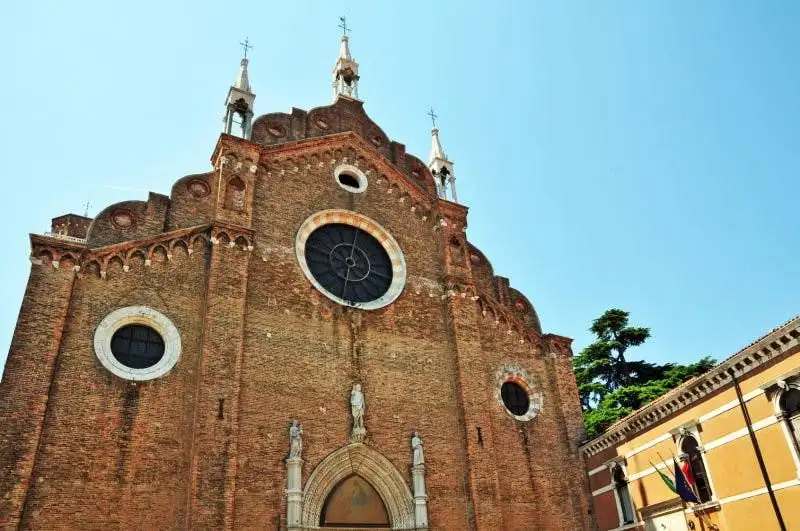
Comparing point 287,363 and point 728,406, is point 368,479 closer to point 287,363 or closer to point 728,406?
point 287,363

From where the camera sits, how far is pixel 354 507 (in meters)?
15.4

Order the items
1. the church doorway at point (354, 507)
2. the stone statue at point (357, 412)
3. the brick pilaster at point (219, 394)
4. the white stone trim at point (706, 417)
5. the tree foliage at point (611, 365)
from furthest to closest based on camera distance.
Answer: the tree foliage at point (611, 365) < the stone statue at point (357, 412) < the church doorway at point (354, 507) < the white stone trim at point (706, 417) < the brick pilaster at point (219, 394)

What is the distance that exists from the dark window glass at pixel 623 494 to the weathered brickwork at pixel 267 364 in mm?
1091

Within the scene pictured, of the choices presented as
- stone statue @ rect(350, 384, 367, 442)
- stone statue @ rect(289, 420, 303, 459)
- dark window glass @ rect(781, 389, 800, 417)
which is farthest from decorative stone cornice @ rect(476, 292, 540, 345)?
dark window glass @ rect(781, 389, 800, 417)

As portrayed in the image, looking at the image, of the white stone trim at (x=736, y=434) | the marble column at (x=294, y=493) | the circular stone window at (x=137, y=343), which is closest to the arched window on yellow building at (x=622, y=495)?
the white stone trim at (x=736, y=434)

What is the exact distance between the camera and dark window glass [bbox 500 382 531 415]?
62.2 feet

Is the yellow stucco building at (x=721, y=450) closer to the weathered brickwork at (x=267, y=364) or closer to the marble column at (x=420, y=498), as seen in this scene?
the weathered brickwork at (x=267, y=364)

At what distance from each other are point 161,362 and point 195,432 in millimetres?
1842

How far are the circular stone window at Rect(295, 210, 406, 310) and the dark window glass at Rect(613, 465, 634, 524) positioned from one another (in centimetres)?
787

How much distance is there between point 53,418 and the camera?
12906 mm

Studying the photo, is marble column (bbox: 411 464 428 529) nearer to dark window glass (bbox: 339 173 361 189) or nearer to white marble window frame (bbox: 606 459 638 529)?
white marble window frame (bbox: 606 459 638 529)

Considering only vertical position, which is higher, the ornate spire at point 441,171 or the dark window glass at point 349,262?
the ornate spire at point 441,171

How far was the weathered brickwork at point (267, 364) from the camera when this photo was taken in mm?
13016

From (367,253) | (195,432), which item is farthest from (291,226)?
(195,432)
